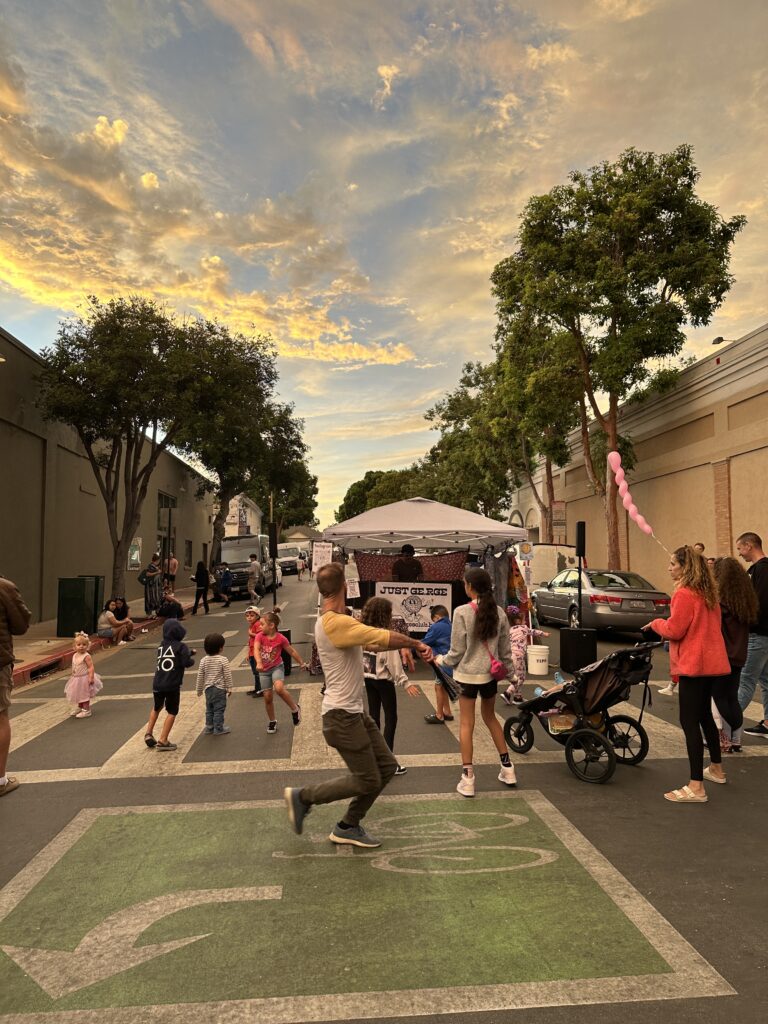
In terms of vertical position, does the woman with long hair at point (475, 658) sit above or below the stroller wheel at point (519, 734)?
above

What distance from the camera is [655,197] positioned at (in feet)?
66.2

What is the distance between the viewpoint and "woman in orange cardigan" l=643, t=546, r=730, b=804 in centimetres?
549

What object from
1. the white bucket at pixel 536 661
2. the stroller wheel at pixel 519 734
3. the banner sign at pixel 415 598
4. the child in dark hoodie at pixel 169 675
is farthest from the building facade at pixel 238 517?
the stroller wheel at pixel 519 734

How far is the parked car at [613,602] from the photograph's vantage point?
582 inches

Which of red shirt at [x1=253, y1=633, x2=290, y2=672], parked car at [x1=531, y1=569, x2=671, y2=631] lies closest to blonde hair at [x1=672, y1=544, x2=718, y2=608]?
red shirt at [x1=253, y1=633, x2=290, y2=672]

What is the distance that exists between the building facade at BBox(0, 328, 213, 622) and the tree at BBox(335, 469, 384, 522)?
83981 mm

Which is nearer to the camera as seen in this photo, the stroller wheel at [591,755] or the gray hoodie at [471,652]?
the gray hoodie at [471,652]

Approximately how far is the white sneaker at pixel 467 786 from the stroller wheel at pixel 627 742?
1.65m

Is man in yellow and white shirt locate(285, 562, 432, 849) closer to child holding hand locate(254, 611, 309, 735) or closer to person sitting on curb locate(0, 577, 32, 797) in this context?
person sitting on curb locate(0, 577, 32, 797)

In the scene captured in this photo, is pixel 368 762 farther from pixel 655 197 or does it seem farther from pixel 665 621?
pixel 655 197

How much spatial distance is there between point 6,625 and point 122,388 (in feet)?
48.0

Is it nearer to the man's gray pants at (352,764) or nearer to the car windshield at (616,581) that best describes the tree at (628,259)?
the car windshield at (616,581)

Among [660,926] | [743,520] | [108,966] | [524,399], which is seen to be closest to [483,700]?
[660,926]

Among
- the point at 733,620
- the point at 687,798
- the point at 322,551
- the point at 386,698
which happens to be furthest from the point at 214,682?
the point at 322,551
